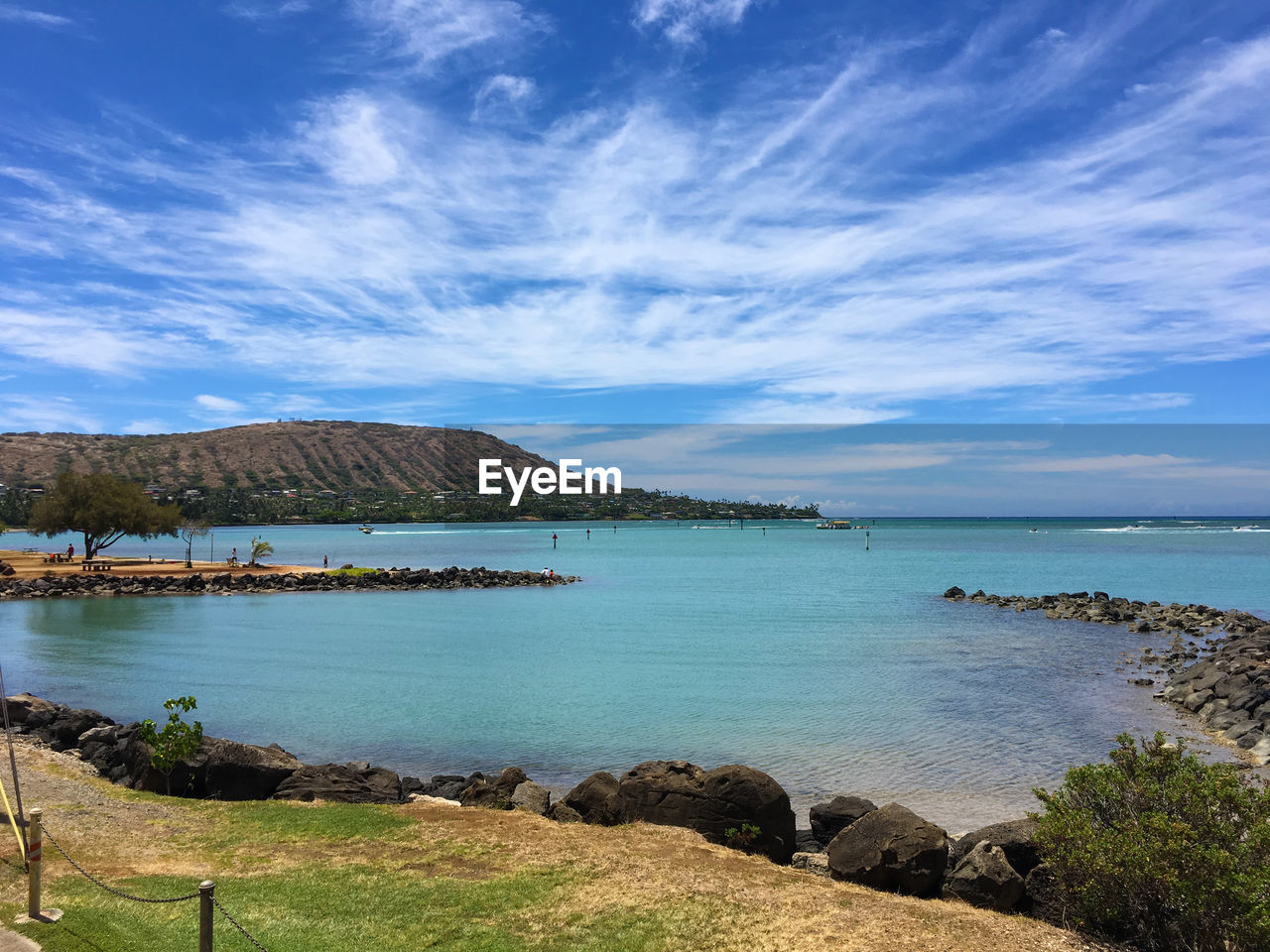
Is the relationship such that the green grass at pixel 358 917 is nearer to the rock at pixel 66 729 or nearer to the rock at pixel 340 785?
the rock at pixel 340 785

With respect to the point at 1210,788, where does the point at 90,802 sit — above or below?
below

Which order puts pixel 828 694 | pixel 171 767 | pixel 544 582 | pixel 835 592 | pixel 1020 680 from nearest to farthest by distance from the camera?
1. pixel 171 767
2. pixel 828 694
3. pixel 1020 680
4. pixel 835 592
5. pixel 544 582

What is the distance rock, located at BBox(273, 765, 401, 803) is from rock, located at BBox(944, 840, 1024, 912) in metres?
8.56

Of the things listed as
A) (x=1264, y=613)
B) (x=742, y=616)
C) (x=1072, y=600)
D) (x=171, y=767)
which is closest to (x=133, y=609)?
(x=742, y=616)

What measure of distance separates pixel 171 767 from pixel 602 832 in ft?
23.7

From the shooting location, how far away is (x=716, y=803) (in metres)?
11.7

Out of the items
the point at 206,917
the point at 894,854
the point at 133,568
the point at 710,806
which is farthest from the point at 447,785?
the point at 133,568

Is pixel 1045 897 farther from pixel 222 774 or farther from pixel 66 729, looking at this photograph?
pixel 66 729

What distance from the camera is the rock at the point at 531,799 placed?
12852 millimetres

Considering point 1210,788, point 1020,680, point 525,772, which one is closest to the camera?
point 1210,788

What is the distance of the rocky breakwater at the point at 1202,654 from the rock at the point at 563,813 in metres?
14.2

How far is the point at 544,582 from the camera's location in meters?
61.0

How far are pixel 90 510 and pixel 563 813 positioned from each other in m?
64.6

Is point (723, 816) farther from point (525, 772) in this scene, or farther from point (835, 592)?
point (835, 592)
